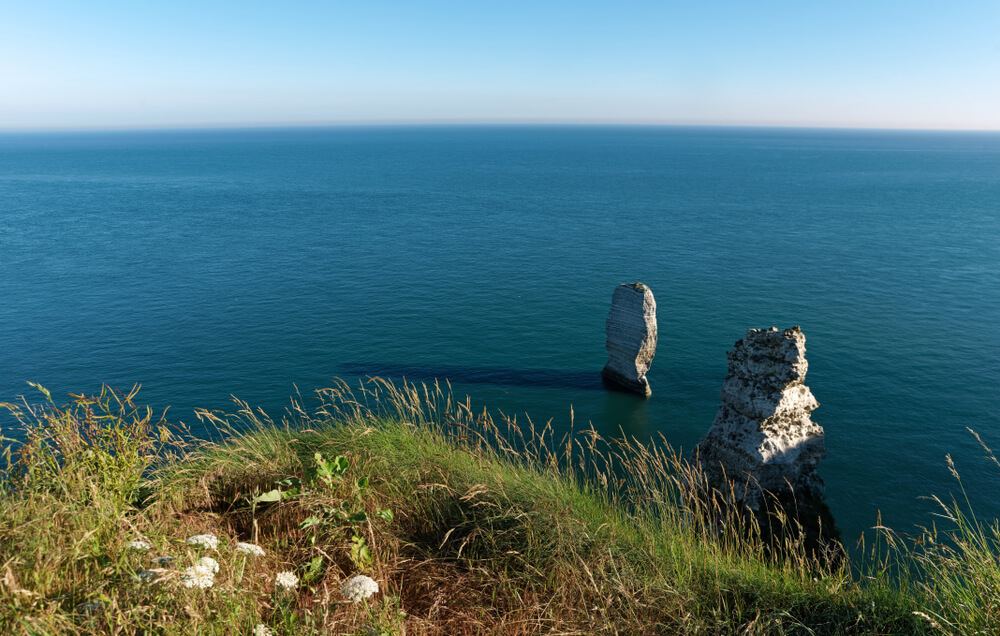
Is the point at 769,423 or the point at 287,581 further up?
the point at 287,581

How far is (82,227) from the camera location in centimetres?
7744

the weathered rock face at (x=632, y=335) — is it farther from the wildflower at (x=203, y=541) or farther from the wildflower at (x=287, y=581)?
the wildflower at (x=203, y=541)

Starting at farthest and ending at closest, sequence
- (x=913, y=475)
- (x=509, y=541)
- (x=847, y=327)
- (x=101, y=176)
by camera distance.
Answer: (x=101, y=176) → (x=847, y=327) → (x=913, y=475) → (x=509, y=541)

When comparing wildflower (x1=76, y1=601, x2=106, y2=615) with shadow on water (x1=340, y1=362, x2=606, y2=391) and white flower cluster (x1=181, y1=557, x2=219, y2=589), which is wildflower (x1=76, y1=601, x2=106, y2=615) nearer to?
white flower cluster (x1=181, y1=557, x2=219, y2=589)

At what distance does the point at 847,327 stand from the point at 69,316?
5809 centimetres

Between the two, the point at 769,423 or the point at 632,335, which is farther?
the point at 632,335

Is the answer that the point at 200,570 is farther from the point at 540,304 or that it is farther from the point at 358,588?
the point at 540,304

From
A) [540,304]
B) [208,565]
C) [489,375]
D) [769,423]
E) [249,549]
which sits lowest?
[489,375]

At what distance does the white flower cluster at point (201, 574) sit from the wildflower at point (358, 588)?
1.11 m

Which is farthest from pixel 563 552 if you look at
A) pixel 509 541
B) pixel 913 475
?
pixel 913 475

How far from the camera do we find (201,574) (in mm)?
4434

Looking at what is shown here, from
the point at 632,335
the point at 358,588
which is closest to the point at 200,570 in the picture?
the point at 358,588

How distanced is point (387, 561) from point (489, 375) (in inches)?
1012

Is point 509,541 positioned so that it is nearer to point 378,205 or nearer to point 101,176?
point 378,205
